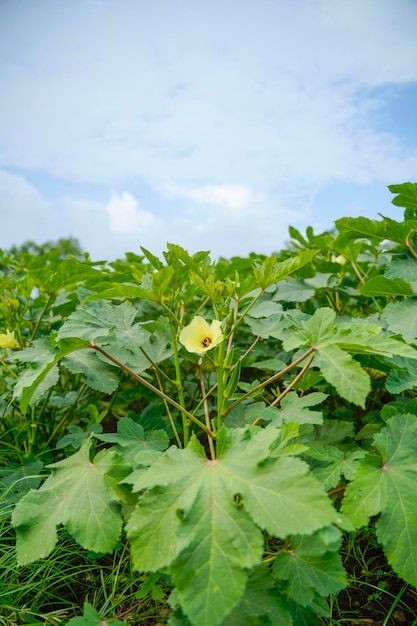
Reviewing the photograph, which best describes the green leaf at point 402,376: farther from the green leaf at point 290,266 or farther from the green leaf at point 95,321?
the green leaf at point 95,321

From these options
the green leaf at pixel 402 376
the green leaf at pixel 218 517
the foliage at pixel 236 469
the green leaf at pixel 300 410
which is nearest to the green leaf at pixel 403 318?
the foliage at pixel 236 469

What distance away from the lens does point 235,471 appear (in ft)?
3.28

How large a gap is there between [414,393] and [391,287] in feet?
1.76

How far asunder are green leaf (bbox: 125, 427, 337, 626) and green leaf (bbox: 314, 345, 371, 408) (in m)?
0.17

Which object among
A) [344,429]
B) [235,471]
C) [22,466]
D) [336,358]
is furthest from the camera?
[22,466]

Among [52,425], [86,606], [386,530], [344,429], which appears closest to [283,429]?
[386,530]

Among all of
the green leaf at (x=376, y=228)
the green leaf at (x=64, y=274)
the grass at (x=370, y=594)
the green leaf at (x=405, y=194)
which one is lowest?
the grass at (x=370, y=594)

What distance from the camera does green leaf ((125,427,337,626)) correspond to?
873 mm

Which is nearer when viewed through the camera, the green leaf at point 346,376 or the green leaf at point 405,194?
the green leaf at point 346,376

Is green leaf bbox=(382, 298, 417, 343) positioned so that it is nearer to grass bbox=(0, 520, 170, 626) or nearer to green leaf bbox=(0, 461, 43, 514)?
grass bbox=(0, 520, 170, 626)

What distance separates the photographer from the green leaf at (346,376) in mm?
1034

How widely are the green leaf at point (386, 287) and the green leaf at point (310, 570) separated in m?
0.84

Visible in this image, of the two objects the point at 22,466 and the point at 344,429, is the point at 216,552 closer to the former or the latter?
the point at 344,429

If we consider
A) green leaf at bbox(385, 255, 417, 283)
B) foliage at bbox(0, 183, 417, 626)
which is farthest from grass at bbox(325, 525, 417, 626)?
green leaf at bbox(385, 255, 417, 283)
